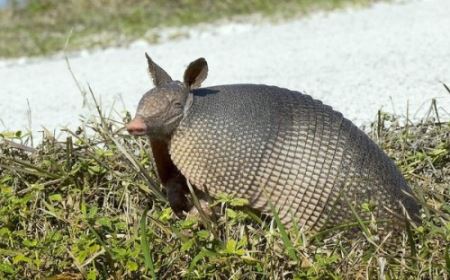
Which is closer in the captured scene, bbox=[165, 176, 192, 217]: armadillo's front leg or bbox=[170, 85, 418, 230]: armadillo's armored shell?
bbox=[170, 85, 418, 230]: armadillo's armored shell

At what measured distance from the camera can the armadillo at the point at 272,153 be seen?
4215mm

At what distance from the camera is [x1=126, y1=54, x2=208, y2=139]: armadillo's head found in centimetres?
422

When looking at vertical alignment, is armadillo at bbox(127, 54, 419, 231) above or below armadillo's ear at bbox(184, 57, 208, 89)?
below

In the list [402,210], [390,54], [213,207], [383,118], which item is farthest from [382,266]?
[390,54]

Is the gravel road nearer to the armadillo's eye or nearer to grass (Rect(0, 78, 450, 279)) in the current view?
grass (Rect(0, 78, 450, 279))

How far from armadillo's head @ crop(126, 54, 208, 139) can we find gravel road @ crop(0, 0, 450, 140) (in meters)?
1.53

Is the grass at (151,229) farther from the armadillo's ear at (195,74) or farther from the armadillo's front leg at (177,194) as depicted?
the armadillo's ear at (195,74)

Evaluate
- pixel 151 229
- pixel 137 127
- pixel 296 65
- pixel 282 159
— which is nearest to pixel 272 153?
pixel 282 159

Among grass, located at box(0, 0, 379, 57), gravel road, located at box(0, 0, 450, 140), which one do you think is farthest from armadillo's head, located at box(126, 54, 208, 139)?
grass, located at box(0, 0, 379, 57)

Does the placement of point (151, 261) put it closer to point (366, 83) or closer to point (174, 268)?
point (174, 268)

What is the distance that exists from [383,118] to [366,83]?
1.69 metres

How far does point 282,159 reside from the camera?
4211 mm

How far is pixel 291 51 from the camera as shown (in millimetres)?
9250

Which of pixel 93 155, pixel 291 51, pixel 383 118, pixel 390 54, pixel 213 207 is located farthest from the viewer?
pixel 291 51
